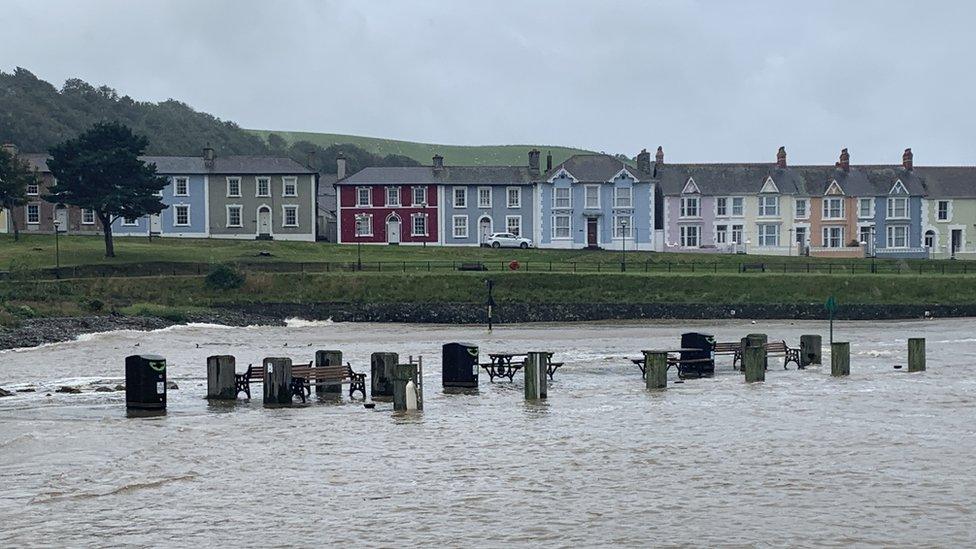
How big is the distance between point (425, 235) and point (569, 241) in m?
11.6

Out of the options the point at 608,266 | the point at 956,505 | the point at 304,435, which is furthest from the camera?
the point at 608,266

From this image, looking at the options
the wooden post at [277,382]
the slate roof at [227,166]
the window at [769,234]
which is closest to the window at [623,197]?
the window at [769,234]

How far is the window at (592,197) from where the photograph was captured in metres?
106

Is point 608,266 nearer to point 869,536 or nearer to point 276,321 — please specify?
Answer: point 276,321

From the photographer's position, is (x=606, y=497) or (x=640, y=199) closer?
(x=606, y=497)

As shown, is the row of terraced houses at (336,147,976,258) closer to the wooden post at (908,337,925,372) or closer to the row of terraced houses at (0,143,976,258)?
the row of terraced houses at (0,143,976,258)

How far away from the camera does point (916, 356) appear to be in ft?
140

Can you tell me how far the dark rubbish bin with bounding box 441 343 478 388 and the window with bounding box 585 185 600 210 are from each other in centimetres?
6904

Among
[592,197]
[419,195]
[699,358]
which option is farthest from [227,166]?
[699,358]

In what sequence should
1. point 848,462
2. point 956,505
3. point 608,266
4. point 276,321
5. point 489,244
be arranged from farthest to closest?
point 489,244, point 608,266, point 276,321, point 848,462, point 956,505

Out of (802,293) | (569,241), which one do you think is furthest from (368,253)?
(802,293)

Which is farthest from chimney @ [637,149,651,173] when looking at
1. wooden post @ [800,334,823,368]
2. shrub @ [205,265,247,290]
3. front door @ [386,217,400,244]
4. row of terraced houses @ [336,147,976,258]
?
wooden post @ [800,334,823,368]

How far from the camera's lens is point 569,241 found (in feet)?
348

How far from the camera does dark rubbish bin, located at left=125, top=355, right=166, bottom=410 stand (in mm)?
32844
